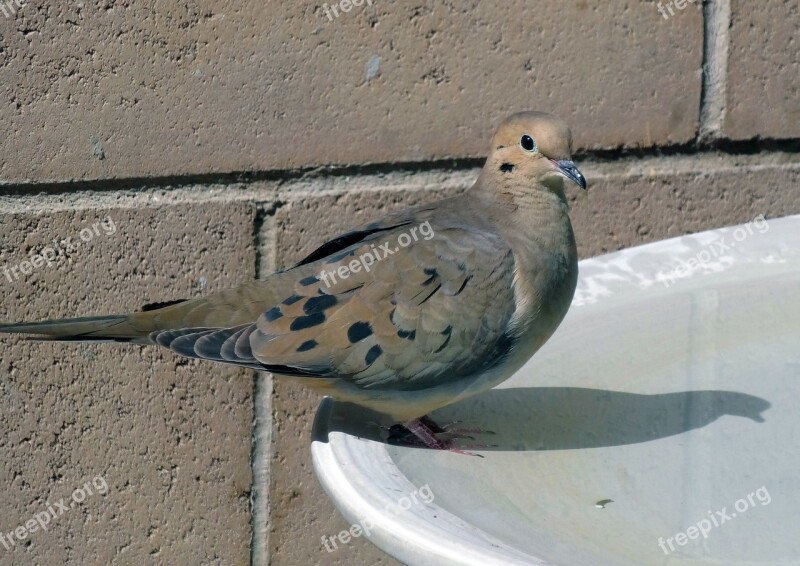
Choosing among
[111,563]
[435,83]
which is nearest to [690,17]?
[435,83]

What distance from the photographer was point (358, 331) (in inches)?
74.4

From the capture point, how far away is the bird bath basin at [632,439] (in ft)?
4.41

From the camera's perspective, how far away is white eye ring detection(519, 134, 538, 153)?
2.04 meters

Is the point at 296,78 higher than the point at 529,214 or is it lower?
higher

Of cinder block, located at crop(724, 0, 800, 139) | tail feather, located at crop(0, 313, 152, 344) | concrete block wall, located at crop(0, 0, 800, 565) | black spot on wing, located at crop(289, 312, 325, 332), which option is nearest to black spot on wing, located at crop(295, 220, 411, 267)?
black spot on wing, located at crop(289, 312, 325, 332)

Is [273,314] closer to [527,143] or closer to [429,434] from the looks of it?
[429,434]

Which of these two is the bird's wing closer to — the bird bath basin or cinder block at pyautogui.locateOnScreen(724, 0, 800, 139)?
the bird bath basin

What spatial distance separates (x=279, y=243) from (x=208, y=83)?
0.42m

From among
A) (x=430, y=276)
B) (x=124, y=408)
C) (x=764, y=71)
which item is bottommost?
(x=124, y=408)

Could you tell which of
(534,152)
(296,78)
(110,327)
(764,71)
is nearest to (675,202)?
(764,71)

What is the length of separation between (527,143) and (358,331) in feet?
1.65

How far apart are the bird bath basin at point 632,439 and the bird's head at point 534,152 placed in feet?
0.79

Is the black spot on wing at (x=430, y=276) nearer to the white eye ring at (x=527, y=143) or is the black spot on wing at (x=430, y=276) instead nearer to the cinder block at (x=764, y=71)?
the white eye ring at (x=527, y=143)

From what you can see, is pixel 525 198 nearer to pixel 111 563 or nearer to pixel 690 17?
pixel 690 17
